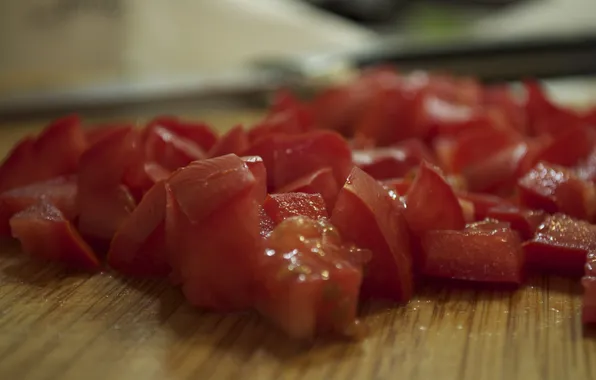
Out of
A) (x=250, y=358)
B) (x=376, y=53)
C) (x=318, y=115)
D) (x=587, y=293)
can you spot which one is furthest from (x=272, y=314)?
(x=376, y=53)

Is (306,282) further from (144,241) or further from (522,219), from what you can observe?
(522,219)

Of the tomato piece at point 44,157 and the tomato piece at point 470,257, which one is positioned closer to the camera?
the tomato piece at point 470,257

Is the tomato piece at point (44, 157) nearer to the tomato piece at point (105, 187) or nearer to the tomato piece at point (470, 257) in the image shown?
the tomato piece at point (105, 187)

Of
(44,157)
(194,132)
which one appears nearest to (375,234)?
(194,132)

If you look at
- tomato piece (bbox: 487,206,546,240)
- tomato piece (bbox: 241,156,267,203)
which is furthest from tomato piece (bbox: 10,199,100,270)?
tomato piece (bbox: 487,206,546,240)

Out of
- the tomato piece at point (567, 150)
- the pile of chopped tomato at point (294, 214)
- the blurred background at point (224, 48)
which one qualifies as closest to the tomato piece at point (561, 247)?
the pile of chopped tomato at point (294, 214)

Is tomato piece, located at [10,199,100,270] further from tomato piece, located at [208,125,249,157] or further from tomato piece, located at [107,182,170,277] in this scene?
tomato piece, located at [208,125,249,157]
